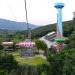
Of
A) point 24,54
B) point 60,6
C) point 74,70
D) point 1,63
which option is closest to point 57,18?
point 60,6

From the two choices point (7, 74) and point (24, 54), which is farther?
point (24, 54)

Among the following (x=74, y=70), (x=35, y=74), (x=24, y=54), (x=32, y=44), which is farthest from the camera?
(x=32, y=44)

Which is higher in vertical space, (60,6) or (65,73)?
(60,6)

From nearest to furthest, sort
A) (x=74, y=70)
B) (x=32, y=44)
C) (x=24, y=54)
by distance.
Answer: (x=74, y=70) < (x=24, y=54) < (x=32, y=44)

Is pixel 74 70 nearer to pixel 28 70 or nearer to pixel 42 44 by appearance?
pixel 28 70

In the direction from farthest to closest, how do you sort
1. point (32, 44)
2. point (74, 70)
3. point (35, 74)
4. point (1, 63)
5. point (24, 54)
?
point (32, 44) → point (24, 54) → point (1, 63) → point (35, 74) → point (74, 70)

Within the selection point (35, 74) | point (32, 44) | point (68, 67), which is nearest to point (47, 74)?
point (35, 74)

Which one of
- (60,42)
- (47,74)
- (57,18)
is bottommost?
(47,74)

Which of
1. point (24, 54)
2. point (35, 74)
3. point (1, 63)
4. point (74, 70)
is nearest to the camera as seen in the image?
point (74, 70)

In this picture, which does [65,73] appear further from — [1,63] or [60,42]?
[60,42]
